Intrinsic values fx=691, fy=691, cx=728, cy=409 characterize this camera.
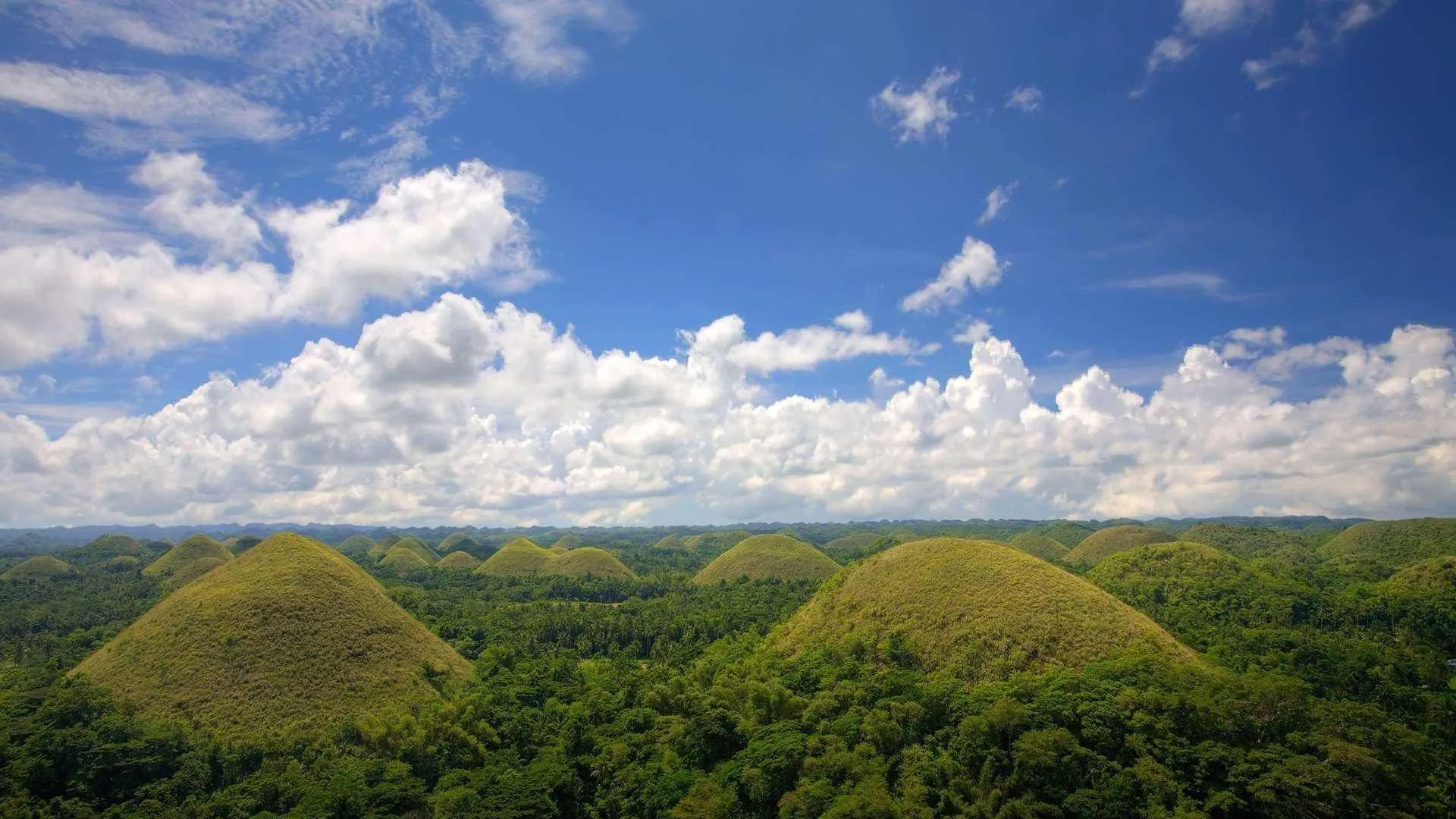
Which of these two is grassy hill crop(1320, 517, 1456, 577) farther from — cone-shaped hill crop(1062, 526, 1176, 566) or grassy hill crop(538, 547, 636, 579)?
grassy hill crop(538, 547, 636, 579)

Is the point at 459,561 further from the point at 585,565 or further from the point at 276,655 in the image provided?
the point at 276,655

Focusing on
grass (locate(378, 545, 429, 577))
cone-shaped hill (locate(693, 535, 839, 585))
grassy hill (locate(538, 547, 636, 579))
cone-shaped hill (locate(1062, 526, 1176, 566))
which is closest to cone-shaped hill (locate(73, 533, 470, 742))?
cone-shaped hill (locate(693, 535, 839, 585))

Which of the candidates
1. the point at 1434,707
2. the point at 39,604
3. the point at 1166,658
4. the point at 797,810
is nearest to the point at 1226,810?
the point at 1166,658

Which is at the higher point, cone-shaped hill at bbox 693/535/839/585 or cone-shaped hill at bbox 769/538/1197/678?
cone-shaped hill at bbox 769/538/1197/678

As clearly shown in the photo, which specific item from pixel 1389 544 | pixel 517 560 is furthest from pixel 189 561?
pixel 1389 544

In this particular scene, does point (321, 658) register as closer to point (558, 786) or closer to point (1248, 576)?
point (558, 786)

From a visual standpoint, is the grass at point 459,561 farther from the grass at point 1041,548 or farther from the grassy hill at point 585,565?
the grass at point 1041,548
